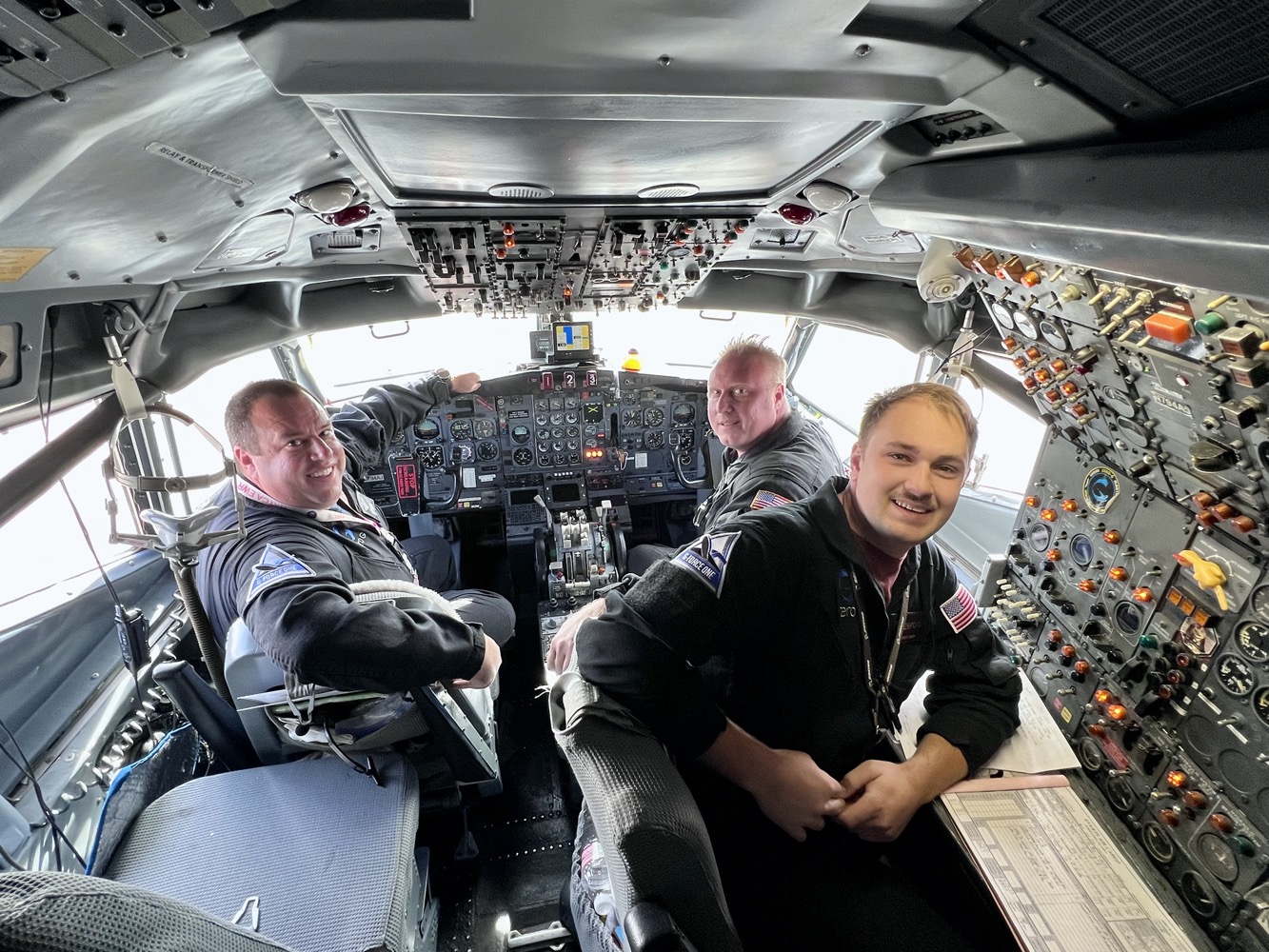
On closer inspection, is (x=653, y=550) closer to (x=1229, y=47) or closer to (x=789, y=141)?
(x=789, y=141)

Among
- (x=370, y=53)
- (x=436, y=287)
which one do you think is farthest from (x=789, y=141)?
(x=436, y=287)

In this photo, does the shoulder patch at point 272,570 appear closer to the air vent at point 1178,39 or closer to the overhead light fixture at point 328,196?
the overhead light fixture at point 328,196

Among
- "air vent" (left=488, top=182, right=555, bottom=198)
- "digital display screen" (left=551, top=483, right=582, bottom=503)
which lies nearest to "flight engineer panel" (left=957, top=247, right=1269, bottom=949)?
"air vent" (left=488, top=182, right=555, bottom=198)

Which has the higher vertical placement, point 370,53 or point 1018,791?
point 370,53

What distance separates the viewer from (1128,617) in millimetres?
1897

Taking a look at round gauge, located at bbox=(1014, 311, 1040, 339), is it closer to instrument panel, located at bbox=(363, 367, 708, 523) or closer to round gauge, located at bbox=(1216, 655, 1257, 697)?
round gauge, located at bbox=(1216, 655, 1257, 697)

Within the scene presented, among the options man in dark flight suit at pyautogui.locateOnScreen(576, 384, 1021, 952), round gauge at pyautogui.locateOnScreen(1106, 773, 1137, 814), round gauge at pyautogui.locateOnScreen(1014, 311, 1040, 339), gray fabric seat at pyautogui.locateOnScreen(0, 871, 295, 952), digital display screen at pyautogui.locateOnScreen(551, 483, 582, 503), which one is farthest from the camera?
digital display screen at pyautogui.locateOnScreen(551, 483, 582, 503)

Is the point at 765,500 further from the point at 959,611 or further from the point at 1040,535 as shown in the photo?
the point at 1040,535

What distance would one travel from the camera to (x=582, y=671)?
1324mm

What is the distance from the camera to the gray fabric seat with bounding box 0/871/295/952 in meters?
0.60

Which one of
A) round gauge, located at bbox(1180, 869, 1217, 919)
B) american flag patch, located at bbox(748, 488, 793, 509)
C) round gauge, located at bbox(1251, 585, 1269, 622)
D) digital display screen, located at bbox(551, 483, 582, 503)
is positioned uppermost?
round gauge, located at bbox(1251, 585, 1269, 622)

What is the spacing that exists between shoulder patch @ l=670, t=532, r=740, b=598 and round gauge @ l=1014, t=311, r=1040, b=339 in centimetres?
130

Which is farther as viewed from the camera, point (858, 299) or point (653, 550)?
point (653, 550)

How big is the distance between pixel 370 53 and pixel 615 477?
4.29 metres
